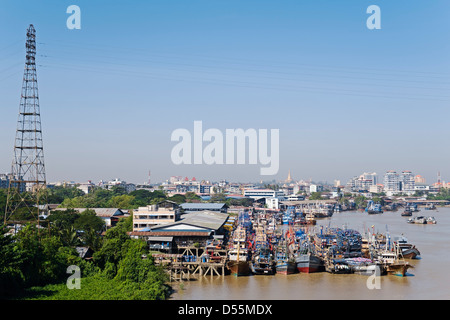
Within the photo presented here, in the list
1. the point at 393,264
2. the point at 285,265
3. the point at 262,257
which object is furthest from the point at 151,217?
the point at 393,264

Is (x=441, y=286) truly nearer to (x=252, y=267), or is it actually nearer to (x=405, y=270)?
(x=405, y=270)

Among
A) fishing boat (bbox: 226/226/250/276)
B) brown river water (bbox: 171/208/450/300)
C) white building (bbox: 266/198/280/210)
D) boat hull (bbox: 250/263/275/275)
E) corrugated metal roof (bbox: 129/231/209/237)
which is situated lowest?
white building (bbox: 266/198/280/210)

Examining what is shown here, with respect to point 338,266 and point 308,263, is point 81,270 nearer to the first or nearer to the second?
point 308,263

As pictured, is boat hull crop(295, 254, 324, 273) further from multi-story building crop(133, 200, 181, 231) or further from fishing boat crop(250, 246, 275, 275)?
multi-story building crop(133, 200, 181, 231)

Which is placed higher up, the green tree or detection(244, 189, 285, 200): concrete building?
the green tree

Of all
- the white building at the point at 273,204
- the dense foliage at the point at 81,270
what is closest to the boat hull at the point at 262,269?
the dense foliage at the point at 81,270

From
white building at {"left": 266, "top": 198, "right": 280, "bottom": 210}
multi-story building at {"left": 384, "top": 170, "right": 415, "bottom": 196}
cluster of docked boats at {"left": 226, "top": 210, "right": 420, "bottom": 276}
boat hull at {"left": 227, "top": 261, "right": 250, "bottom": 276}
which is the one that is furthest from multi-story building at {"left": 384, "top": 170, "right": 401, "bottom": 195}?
boat hull at {"left": 227, "top": 261, "right": 250, "bottom": 276}

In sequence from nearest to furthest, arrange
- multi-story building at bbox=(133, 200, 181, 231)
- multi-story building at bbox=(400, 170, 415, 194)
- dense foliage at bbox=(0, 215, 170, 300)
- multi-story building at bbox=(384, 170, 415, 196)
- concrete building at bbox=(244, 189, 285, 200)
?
dense foliage at bbox=(0, 215, 170, 300), multi-story building at bbox=(133, 200, 181, 231), concrete building at bbox=(244, 189, 285, 200), multi-story building at bbox=(384, 170, 415, 196), multi-story building at bbox=(400, 170, 415, 194)
